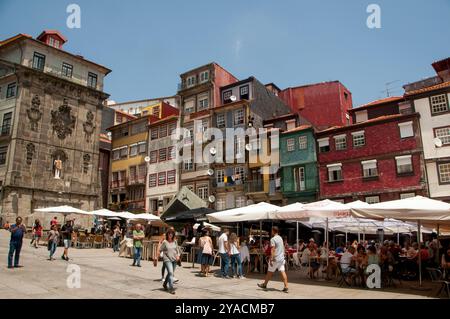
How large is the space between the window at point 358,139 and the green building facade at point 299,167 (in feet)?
11.8

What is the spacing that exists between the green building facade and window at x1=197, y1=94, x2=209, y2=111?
36.9ft

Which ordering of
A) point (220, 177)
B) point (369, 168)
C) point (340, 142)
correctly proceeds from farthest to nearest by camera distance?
point (220, 177) → point (340, 142) → point (369, 168)

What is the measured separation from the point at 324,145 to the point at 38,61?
102 ft

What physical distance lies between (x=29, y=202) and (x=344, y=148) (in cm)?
3087

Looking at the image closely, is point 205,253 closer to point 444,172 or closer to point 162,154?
point 444,172

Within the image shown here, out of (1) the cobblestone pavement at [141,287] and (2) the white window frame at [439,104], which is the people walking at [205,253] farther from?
(2) the white window frame at [439,104]

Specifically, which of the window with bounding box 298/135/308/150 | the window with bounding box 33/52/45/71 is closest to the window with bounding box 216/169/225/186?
the window with bounding box 298/135/308/150

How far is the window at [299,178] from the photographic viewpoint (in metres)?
33.1

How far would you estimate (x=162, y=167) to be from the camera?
1695 inches

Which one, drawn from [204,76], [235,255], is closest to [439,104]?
[235,255]

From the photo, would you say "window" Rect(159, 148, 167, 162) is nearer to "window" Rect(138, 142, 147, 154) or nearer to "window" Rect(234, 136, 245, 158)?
"window" Rect(138, 142, 147, 154)

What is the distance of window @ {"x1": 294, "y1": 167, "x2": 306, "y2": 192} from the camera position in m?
33.1
